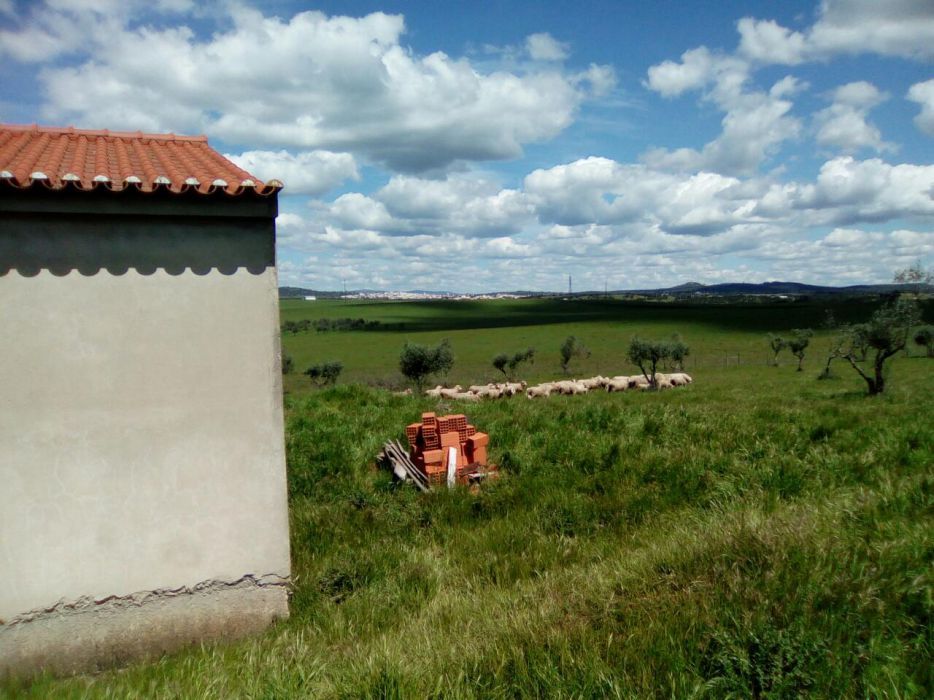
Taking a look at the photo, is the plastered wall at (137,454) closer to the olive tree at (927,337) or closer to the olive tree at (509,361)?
the olive tree at (509,361)

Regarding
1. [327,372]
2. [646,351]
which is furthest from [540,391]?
[327,372]

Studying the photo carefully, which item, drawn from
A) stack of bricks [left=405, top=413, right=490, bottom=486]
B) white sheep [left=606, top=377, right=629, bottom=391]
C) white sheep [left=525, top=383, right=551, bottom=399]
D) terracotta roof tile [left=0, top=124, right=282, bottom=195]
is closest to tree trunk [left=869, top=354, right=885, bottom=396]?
white sheep [left=525, top=383, right=551, bottom=399]

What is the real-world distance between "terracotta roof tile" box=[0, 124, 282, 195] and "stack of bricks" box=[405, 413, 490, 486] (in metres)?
5.58

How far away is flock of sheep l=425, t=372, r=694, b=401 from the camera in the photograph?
3667 cm

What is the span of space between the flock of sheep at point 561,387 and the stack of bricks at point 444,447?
23345 millimetres

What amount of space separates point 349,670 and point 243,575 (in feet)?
7.47

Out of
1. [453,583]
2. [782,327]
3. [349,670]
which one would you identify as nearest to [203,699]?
[349,670]

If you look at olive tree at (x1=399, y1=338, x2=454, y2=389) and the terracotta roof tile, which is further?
olive tree at (x1=399, y1=338, x2=454, y2=389)

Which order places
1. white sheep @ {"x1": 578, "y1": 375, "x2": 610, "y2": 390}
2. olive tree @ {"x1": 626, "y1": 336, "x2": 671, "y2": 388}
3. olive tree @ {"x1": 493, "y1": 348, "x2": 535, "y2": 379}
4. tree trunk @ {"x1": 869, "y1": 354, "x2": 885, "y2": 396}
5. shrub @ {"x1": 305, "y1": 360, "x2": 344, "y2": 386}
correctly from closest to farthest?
tree trunk @ {"x1": 869, "y1": 354, "x2": 885, "y2": 396}
white sheep @ {"x1": 578, "y1": 375, "x2": 610, "y2": 390}
olive tree @ {"x1": 626, "y1": 336, "x2": 671, "y2": 388}
shrub @ {"x1": 305, "y1": 360, "x2": 344, "y2": 386}
olive tree @ {"x1": 493, "y1": 348, "x2": 535, "y2": 379}

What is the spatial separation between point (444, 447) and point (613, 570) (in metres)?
5.20

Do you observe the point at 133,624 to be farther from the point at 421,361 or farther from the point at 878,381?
the point at 421,361

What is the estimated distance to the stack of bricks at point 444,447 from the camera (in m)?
10.2

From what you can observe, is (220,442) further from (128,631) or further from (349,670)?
(349,670)

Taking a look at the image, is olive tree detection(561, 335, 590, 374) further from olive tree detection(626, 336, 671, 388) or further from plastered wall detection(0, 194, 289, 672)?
plastered wall detection(0, 194, 289, 672)
